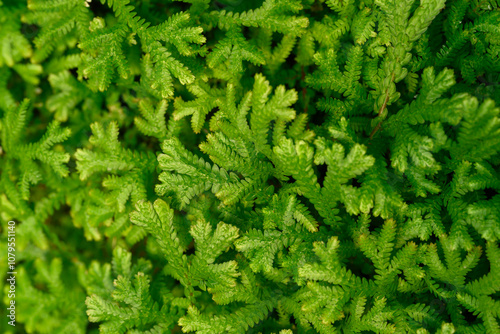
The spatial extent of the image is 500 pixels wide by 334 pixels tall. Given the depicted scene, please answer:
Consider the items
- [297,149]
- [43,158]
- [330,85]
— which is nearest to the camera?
[297,149]

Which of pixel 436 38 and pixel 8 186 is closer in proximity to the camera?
pixel 436 38

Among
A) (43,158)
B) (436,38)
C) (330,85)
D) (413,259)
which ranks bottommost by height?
(43,158)

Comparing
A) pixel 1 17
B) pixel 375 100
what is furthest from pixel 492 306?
pixel 1 17

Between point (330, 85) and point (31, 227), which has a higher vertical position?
point (330, 85)

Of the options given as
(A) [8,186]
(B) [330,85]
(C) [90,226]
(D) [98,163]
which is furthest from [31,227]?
(B) [330,85]

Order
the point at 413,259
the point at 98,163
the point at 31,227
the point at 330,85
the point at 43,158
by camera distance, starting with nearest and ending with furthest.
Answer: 1. the point at 413,259
2. the point at 330,85
3. the point at 98,163
4. the point at 43,158
5. the point at 31,227

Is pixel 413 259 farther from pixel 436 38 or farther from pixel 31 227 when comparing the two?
pixel 31 227
